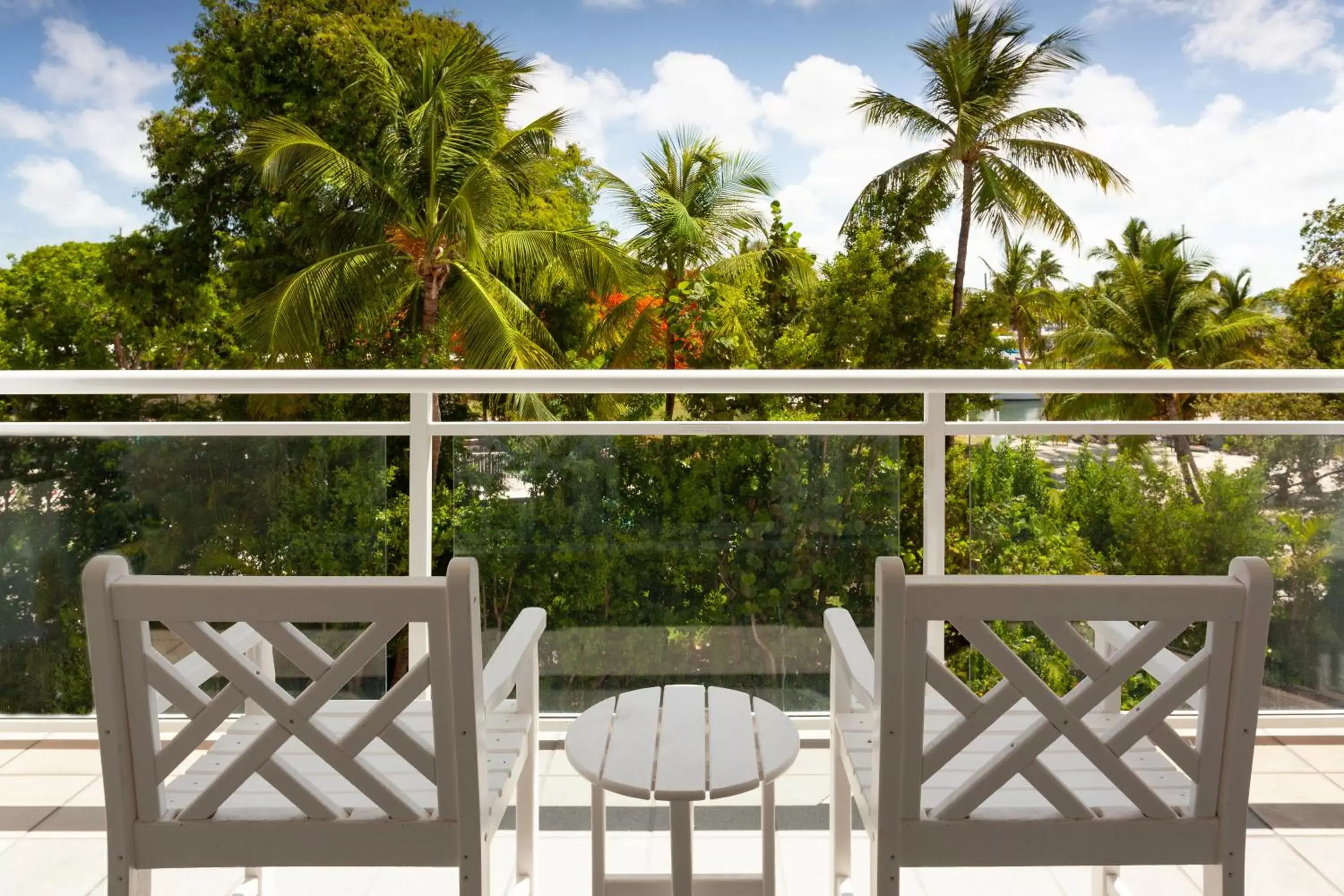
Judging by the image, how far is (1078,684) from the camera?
142 cm

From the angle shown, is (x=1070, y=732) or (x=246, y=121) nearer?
(x=1070, y=732)

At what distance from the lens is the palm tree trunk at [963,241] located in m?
21.7

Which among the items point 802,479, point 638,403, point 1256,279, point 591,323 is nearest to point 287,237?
point 591,323

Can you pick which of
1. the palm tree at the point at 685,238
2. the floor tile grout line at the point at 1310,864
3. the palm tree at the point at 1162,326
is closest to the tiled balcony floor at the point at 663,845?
the floor tile grout line at the point at 1310,864

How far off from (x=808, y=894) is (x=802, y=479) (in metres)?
1.00

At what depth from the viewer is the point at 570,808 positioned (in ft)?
8.36

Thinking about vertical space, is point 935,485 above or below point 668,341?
below

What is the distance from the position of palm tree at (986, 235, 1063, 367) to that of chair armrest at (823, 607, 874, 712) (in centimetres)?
2913

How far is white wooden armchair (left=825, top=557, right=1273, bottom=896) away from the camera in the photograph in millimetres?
1321

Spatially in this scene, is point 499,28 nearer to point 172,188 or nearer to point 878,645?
point 172,188

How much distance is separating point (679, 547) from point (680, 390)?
0.42 metres

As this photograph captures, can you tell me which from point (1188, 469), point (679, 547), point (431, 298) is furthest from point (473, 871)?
point (431, 298)

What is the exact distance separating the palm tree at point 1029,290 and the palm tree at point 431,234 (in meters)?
17.2

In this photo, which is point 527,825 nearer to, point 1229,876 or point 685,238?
point 1229,876
